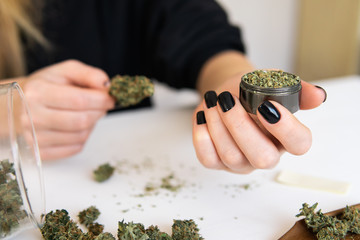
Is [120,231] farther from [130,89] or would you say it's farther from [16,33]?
[16,33]

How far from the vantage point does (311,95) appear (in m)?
0.50

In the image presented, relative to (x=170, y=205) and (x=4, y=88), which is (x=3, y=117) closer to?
(x=4, y=88)

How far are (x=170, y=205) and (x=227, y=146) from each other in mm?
153

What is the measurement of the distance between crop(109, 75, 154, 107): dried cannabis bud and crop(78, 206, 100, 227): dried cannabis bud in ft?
0.75

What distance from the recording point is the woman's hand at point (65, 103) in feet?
2.22

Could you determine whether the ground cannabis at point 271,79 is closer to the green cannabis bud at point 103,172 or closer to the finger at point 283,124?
the finger at point 283,124

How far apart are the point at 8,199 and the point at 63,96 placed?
0.27 m

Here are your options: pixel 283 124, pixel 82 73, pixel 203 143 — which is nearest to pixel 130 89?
pixel 82 73

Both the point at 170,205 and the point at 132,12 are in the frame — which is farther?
the point at 132,12

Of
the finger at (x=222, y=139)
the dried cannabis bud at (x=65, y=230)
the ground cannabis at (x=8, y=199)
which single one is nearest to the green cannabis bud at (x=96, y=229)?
the dried cannabis bud at (x=65, y=230)

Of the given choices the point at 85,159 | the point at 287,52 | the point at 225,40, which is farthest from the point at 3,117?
the point at 287,52

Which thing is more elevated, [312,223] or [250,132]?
[250,132]

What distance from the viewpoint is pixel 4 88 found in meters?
0.49

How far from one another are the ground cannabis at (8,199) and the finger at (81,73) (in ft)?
0.92
